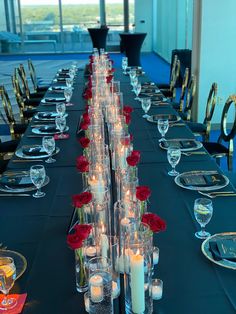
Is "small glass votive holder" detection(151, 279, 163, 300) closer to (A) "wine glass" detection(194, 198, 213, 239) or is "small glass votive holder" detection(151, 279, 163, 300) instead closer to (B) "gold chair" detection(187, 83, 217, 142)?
(A) "wine glass" detection(194, 198, 213, 239)

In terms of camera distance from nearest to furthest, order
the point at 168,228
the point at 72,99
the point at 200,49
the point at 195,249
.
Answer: the point at 195,249 < the point at 168,228 < the point at 72,99 < the point at 200,49

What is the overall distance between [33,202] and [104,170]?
42cm

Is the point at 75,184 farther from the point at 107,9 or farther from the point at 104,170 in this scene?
the point at 107,9

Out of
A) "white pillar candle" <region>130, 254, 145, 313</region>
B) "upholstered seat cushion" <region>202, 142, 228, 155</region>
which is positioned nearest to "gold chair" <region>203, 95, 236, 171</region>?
"upholstered seat cushion" <region>202, 142, 228, 155</region>

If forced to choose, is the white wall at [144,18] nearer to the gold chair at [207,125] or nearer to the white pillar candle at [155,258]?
the gold chair at [207,125]

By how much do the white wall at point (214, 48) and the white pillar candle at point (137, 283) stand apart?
5.13 m

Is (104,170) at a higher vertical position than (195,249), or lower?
higher

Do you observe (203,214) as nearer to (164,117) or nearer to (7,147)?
(164,117)

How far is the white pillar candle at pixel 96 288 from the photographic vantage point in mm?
1335

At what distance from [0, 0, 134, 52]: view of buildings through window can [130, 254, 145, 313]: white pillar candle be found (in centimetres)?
1553

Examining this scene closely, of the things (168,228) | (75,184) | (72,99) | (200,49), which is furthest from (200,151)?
(200,49)

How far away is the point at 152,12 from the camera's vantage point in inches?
619

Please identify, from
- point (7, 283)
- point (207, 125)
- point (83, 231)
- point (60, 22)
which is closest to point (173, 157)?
point (83, 231)

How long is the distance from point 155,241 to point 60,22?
15.4 metres
